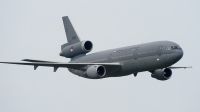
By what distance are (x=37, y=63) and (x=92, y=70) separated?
8086 millimetres

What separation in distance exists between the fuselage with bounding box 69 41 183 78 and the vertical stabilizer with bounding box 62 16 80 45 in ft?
31.6

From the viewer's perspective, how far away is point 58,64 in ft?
245

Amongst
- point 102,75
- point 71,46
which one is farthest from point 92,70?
point 71,46

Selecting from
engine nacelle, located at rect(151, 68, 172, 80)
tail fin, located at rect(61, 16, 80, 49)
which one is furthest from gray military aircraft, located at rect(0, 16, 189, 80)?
tail fin, located at rect(61, 16, 80, 49)

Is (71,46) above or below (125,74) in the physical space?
above

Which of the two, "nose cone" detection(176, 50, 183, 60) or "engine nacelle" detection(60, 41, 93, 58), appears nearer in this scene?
"nose cone" detection(176, 50, 183, 60)

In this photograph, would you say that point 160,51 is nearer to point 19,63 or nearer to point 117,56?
point 117,56

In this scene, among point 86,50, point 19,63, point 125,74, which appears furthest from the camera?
point 86,50

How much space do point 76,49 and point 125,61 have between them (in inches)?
463

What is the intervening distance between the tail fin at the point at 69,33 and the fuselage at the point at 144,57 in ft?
31.5

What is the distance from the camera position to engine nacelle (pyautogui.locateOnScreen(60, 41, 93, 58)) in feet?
271

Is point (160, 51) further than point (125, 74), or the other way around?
point (125, 74)

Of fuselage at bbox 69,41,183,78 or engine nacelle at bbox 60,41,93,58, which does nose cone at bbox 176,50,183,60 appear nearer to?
fuselage at bbox 69,41,183,78

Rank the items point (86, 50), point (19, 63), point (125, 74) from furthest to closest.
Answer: point (86, 50) < point (125, 74) < point (19, 63)
